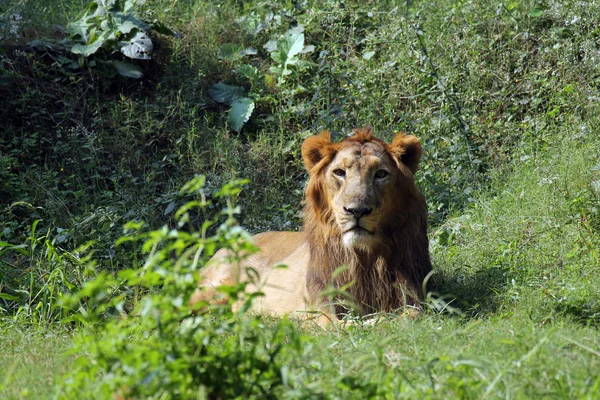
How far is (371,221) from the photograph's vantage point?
199 inches

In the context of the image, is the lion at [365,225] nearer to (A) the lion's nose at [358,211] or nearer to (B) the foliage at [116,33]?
(A) the lion's nose at [358,211]

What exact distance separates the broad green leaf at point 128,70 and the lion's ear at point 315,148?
2.98m

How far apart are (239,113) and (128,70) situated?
1.07 metres

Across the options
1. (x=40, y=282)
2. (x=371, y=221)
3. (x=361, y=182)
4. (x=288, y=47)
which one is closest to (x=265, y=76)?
(x=288, y=47)

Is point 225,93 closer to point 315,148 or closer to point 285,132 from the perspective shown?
point 285,132

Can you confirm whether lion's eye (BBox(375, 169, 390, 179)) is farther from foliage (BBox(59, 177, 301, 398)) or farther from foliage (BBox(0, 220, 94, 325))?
foliage (BBox(59, 177, 301, 398))

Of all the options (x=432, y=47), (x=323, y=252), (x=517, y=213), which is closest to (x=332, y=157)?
(x=323, y=252)

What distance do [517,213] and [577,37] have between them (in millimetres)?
2408

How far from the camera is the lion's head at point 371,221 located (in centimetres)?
508

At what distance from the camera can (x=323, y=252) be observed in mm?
5316

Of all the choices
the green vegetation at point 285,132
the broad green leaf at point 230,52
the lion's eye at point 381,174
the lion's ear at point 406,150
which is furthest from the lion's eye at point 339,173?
the broad green leaf at point 230,52

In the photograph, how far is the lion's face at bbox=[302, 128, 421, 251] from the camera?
5.03 meters

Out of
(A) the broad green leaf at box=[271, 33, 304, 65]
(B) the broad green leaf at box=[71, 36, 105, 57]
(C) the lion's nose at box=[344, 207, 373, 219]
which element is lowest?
(B) the broad green leaf at box=[71, 36, 105, 57]

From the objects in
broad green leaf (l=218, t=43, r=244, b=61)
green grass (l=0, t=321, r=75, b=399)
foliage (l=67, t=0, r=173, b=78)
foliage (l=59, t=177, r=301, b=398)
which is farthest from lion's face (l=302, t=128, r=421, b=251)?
broad green leaf (l=218, t=43, r=244, b=61)
